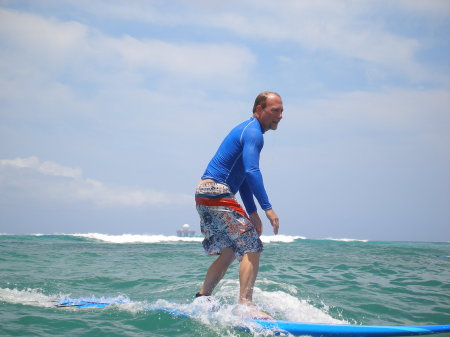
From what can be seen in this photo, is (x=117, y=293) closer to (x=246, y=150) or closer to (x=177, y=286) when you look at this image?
(x=177, y=286)

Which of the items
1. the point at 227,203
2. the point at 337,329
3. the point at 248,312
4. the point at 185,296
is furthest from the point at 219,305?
the point at 185,296

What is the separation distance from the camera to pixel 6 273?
7.79 metres

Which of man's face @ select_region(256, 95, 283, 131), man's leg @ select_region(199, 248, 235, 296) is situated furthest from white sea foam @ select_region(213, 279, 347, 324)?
man's face @ select_region(256, 95, 283, 131)

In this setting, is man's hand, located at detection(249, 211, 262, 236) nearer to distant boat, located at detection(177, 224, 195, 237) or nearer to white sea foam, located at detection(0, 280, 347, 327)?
white sea foam, located at detection(0, 280, 347, 327)

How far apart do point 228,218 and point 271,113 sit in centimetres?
109

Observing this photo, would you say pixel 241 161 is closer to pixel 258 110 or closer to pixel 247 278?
pixel 258 110

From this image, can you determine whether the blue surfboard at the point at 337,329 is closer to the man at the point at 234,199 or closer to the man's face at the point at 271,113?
the man at the point at 234,199

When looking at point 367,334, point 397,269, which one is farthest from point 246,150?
point 397,269

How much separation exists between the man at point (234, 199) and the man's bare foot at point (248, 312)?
0.01m

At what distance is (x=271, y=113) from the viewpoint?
4344 millimetres

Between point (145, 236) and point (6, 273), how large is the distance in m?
28.7

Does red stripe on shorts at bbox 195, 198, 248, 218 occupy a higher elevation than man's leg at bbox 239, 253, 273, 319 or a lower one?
higher

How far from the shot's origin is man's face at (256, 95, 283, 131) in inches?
171

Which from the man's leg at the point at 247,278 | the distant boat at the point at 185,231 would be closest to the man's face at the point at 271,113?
the man's leg at the point at 247,278
